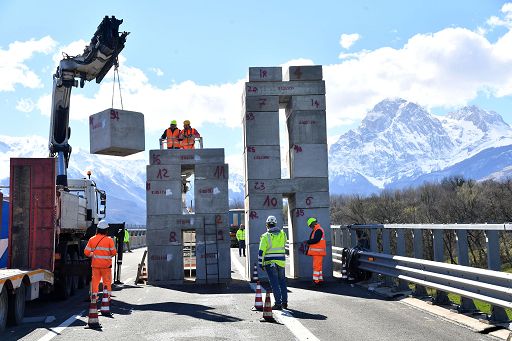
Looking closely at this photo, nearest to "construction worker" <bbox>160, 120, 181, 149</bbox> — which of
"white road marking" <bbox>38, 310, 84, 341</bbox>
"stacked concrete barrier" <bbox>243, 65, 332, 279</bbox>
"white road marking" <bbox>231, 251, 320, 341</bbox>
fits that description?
"stacked concrete barrier" <bbox>243, 65, 332, 279</bbox>

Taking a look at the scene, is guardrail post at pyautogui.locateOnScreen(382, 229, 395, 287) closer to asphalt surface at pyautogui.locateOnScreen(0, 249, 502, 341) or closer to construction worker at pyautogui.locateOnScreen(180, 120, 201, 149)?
asphalt surface at pyautogui.locateOnScreen(0, 249, 502, 341)

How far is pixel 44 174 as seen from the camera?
13641 millimetres

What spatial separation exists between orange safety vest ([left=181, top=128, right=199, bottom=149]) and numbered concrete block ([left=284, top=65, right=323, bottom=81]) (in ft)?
12.5

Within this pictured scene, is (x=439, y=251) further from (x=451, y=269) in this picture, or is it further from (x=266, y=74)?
(x=266, y=74)

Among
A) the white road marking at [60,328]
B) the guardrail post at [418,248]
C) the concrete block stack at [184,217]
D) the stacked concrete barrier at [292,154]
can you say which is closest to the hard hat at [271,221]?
the guardrail post at [418,248]

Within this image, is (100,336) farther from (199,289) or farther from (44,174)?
(199,289)

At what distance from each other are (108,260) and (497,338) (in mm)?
7510

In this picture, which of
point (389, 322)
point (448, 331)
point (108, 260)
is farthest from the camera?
point (108, 260)

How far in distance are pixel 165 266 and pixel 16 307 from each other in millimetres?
8346

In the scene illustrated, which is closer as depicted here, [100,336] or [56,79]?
[100,336]

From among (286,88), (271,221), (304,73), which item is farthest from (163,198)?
(271,221)

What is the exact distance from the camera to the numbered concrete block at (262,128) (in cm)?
1958

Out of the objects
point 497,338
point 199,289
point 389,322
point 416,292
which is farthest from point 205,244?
point 497,338

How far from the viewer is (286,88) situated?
19875 millimetres
